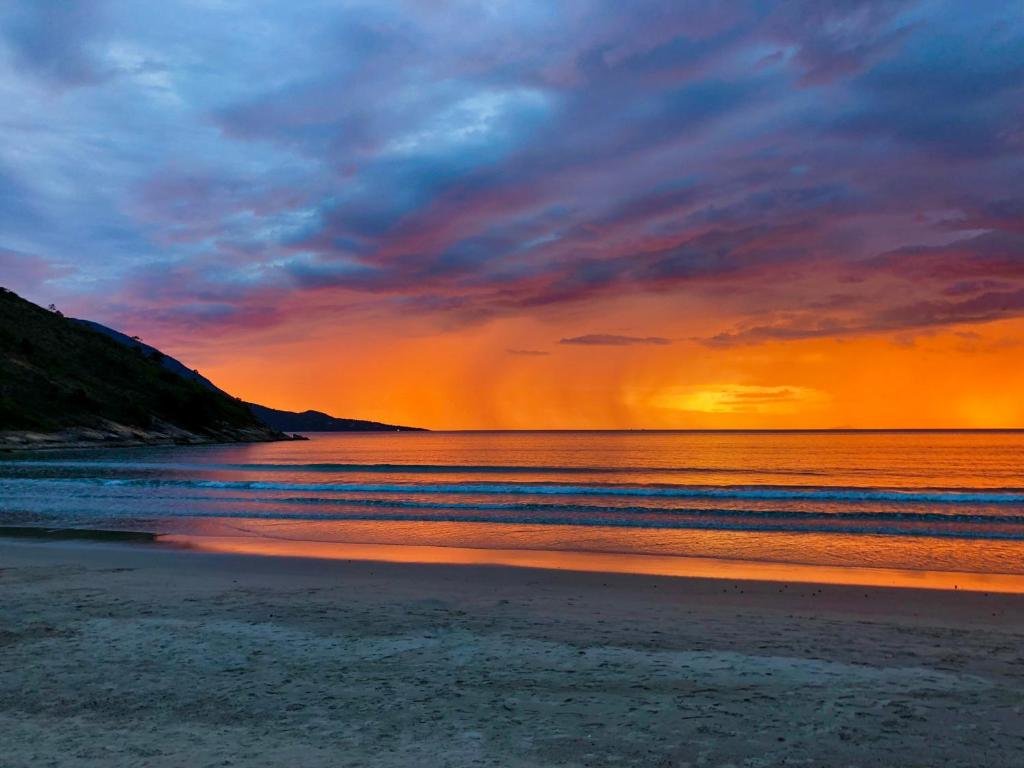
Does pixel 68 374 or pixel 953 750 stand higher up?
pixel 68 374

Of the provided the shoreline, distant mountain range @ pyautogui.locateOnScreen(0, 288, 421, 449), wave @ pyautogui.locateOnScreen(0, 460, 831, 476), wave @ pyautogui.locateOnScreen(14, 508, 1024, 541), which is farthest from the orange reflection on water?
distant mountain range @ pyautogui.locateOnScreen(0, 288, 421, 449)

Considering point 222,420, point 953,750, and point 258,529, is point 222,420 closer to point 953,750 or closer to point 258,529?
point 258,529

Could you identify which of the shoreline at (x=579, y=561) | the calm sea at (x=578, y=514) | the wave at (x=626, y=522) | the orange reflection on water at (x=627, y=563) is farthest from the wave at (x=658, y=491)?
the orange reflection on water at (x=627, y=563)

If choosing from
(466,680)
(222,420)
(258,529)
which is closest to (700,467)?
(258,529)

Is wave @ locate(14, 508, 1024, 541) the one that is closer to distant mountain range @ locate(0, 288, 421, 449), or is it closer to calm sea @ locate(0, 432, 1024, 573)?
calm sea @ locate(0, 432, 1024, 573)

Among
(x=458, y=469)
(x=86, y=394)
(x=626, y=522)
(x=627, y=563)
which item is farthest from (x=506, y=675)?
(x=86, y=394)

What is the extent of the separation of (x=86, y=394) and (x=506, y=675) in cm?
12477

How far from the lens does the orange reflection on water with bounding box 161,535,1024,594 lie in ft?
52.2

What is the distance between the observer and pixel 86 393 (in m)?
114

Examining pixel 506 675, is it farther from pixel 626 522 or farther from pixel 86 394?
pixel 86 394

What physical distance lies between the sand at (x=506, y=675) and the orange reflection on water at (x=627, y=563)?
1462 millimetres

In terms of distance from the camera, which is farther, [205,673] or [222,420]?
[222,420]

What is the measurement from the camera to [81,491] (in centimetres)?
4019

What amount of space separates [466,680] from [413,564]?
10.0 metres
